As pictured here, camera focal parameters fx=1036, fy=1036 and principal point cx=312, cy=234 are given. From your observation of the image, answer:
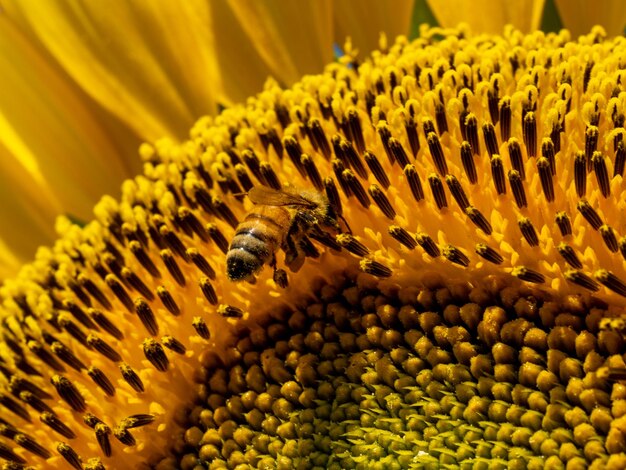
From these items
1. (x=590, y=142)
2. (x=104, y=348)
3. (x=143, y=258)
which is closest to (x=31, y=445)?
(x=104, y=348)

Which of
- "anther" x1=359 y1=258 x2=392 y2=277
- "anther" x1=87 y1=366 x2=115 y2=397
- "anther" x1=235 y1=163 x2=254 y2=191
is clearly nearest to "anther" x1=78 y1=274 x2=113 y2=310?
"anther" x1=87 y1=366 x2=115 y2=397

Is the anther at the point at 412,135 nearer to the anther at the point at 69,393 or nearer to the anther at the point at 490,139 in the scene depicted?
the anther at the point at 490,139

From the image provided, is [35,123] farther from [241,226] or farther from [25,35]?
[241,226]

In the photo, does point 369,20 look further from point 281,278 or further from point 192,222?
point 281,278

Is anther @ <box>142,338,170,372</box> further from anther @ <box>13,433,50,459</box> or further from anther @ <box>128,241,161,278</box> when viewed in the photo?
anther @ <box>13,433,50,459</box>

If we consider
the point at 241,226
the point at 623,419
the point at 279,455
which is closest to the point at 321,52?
the point at 241,226

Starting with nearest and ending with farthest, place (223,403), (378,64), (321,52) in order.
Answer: (223,403), (378,64), (321,52)

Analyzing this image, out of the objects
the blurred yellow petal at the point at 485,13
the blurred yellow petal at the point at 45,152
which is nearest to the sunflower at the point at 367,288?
the blurred yellow petal at the point at 485,13
